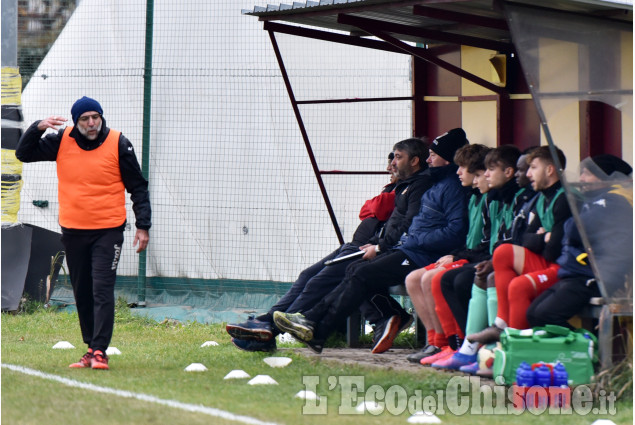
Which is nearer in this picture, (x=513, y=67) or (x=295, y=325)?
(x=295, y=325)

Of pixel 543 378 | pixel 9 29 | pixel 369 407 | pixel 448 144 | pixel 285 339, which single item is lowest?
pixel 285 339

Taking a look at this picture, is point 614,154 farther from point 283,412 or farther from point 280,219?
point 280,219

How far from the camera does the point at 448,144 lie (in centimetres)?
793

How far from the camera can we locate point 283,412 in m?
5.27

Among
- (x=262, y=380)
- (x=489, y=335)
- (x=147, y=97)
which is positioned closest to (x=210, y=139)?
(x=147, y=97)

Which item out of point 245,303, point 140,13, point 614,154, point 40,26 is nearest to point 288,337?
point 245,303

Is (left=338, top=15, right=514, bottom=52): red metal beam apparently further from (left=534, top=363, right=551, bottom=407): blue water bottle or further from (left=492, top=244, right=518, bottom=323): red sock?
(left=534, top=363, right=551, bottom=407): blue water bottle

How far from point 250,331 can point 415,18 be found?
2.87m

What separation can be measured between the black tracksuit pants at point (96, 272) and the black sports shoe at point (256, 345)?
3.63 feet

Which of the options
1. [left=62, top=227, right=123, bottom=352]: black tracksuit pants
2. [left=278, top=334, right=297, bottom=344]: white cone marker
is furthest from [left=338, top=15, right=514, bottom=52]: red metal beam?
[left=62, top=227, right=123, bottom=352]: black tracksuit pants

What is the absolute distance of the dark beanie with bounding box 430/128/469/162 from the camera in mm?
7895

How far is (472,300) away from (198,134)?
572 centimetres

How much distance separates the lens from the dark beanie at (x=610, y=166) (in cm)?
611

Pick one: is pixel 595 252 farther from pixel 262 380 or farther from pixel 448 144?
pixel 448 144
